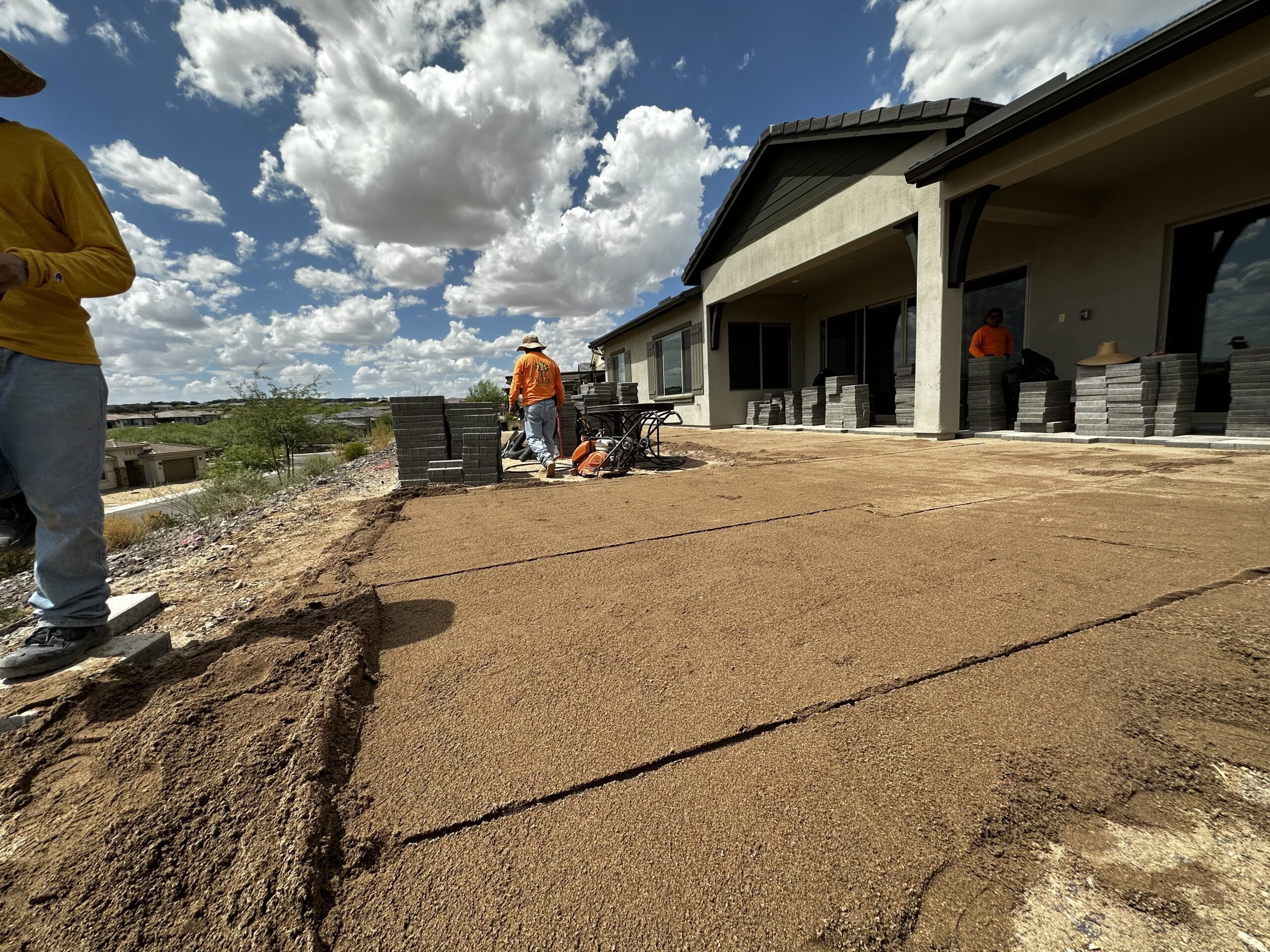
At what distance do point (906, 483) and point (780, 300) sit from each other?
28.6 ft

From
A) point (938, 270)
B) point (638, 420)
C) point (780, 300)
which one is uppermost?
point (780, 300)

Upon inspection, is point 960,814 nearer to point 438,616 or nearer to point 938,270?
point 438,616

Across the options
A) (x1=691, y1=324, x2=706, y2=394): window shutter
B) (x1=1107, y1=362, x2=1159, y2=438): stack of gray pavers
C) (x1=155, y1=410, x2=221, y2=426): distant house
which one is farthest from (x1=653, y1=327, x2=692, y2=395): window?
(x1=155, y1=410, x2=221, y2=426): distant house

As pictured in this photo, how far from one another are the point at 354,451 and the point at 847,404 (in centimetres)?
1396

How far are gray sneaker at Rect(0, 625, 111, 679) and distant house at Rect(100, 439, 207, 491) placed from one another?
3170cm

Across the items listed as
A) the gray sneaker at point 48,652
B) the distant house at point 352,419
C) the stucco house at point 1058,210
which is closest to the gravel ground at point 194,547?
the gray sneaker at point 48,652

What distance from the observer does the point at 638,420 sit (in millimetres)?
5637

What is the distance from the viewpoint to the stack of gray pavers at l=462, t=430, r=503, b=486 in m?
5.17

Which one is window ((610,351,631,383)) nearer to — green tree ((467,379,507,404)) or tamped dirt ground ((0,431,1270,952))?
green tree ((467,379,507,404))

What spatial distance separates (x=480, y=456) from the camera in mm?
5188

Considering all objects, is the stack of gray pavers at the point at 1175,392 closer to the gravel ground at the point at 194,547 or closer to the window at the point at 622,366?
the gravel ground at the point at 194,547

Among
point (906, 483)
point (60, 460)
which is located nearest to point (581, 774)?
point (60, 460)

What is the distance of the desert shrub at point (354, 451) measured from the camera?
48.7 feet

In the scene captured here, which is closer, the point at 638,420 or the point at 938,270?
the point at 638,420
